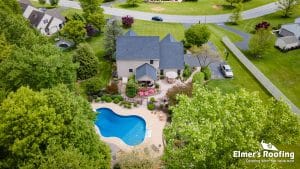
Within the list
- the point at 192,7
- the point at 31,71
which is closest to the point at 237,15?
the point at 192,7

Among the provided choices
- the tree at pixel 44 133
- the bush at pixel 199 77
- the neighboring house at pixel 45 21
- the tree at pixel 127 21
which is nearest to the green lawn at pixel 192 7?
the tree at pixel 127 21

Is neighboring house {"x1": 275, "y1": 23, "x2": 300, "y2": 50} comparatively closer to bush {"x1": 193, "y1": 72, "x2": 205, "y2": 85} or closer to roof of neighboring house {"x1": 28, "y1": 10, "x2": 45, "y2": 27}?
bush {"x1": 193, "y1": 72, "x2": 205, "y2": 85}

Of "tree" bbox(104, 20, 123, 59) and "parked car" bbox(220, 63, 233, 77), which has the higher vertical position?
"tree" bbox(104, 20, 123, 59)

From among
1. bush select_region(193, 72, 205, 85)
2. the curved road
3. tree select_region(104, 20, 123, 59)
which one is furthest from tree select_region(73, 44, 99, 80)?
the curved road

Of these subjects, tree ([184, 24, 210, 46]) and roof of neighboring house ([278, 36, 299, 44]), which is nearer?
tree ([184, 24, 210, 46])

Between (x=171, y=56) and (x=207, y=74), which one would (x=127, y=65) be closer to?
(x=171, y=56)

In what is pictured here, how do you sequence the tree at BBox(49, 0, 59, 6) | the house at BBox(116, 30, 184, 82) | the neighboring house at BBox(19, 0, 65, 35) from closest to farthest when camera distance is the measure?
the house at BBox(116, 30, 184, 82)
the neighboring house at BBox(19, 0, 65, 35)
the tree at BBox(49, 0, 59, 6)

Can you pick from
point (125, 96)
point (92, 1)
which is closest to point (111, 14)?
point (92, 1)
